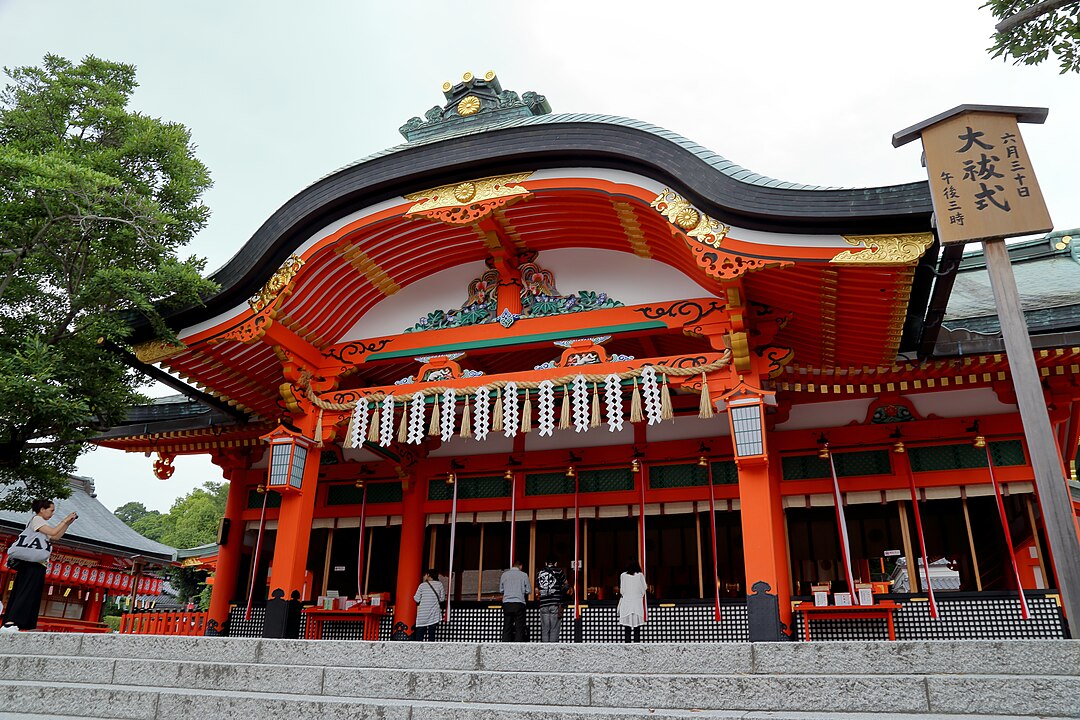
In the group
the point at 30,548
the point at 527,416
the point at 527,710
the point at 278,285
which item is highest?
the point at 278,285

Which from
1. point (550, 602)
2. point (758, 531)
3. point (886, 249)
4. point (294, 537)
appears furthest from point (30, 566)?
point (886, 249)

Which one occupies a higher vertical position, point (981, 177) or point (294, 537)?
point (981, 177)

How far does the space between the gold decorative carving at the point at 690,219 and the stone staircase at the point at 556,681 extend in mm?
3981

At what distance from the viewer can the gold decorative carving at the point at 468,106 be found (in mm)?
9906

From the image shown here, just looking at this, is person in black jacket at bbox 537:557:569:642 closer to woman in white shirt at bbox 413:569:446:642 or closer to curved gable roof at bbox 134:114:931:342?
woman in white shirt at bbox 413:569:446:642

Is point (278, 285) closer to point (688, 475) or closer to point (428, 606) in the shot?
point (428, 606)

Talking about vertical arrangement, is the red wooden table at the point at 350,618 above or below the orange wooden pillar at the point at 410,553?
below

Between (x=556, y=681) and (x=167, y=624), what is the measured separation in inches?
358

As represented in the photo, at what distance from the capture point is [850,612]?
8.05m

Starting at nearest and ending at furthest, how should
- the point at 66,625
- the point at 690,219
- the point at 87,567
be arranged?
the point at 690,219, the point at 66,625, the point at 87,567

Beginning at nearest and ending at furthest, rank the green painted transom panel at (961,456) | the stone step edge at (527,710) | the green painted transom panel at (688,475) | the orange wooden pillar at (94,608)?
the stone step edge at (527,710) → the green painted transom panel at (961,456) → the green painted transom panel at (688,475) → the orange wooden pillar at (94,608)

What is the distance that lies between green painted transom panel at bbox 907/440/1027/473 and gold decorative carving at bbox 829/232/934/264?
10.6ft

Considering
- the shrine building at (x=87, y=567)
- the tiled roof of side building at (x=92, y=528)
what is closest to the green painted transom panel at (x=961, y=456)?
the shrine building at (x=87, y=567)

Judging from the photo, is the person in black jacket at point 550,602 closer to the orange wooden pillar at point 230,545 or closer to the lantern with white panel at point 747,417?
the lantern with white panel at point 747,417
